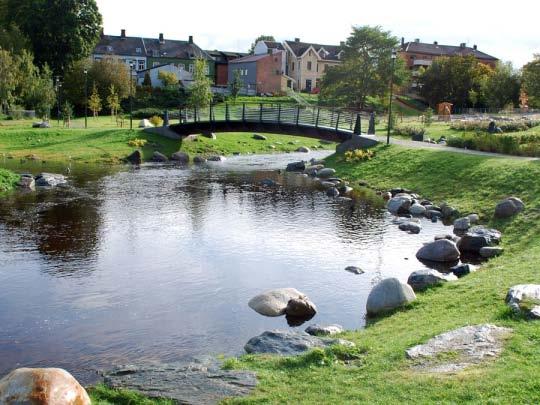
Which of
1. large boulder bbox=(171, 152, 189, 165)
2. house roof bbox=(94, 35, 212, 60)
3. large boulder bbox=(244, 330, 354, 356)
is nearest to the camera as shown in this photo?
large boulder bbox=(244, 330, 354, 356)

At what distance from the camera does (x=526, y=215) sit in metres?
22.5

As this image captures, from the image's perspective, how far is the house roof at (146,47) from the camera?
4023 inches

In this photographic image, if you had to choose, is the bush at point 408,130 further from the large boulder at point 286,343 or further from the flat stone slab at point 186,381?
the flat stone slab at point 186,381

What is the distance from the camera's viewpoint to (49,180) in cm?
3388

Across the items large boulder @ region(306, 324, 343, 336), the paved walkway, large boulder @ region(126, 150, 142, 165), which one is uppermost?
the paved walkway

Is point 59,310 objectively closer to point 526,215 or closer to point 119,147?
point 526,215

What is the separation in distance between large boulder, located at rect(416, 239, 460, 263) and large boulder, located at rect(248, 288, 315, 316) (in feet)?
19.5

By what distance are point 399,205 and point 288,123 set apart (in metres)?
21.4

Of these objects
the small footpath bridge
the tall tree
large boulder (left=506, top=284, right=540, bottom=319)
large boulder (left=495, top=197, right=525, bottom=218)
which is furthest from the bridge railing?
large boulder (left=506, top=284, right=540, bottom=319)

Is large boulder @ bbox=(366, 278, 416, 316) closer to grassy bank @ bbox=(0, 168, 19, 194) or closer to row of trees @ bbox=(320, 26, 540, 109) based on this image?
grassy bank @ bbox=(0, 168, 19, 194)

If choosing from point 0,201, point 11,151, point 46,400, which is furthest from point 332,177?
point 46,400

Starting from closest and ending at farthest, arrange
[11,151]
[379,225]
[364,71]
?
1. [379,225]
2. [11,151]
3. [364,71]

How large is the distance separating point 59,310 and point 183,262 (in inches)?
199

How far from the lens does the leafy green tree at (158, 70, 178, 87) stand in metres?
89.2
